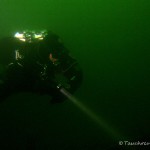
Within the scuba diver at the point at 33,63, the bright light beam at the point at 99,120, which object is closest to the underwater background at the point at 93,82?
the bright light beam at the point at 99,120

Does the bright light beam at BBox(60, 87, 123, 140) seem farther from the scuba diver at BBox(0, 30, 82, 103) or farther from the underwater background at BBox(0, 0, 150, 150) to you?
the scuba diver at BBox(0, 30, 82, 103)

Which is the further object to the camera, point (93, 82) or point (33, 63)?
point (93, 82)

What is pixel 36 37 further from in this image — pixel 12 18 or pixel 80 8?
pixel 80 8

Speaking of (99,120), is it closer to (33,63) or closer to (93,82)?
(93,82)

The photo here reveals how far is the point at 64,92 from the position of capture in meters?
2.09

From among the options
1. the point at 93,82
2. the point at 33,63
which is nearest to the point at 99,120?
the point at 93,82

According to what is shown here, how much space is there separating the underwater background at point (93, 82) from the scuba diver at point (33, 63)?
112 inches

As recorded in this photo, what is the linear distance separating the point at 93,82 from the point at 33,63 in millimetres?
3744

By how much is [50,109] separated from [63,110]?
0.36m

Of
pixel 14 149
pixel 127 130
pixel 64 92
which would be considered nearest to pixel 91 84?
pixel 127 130

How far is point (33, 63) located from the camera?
198cm

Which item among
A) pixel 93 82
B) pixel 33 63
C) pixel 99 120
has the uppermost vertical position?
pixel 33 63

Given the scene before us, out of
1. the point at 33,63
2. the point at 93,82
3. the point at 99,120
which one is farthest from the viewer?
the point at 99,120

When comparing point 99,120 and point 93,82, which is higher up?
point 93,82
